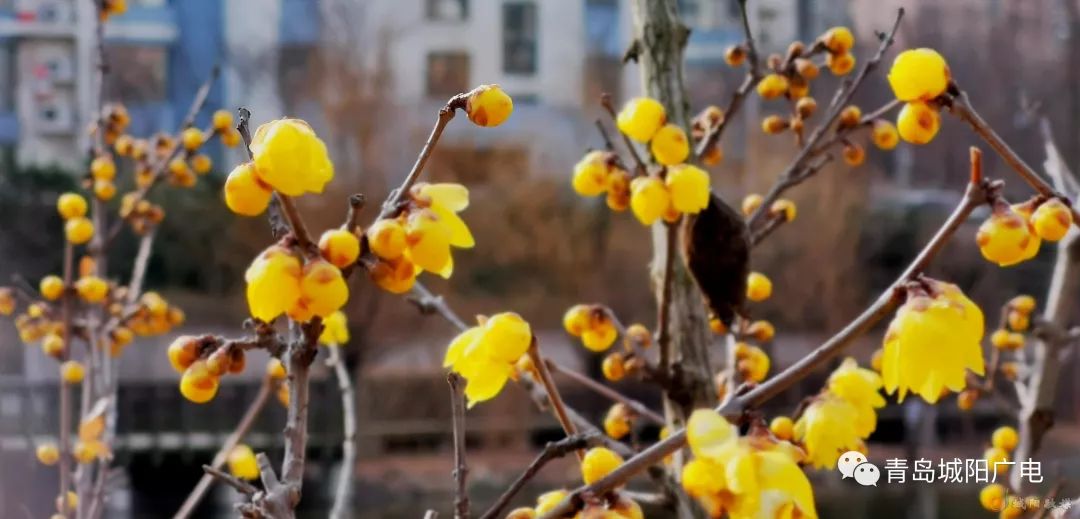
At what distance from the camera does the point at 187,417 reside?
433 centimetres

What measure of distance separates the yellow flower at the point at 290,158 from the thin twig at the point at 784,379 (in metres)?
0.13

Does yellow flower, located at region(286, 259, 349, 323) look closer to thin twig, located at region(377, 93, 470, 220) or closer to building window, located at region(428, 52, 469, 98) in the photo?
thin twig, located at region(377, 93, 470, 220)

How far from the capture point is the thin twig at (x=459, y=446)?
0.31 meters

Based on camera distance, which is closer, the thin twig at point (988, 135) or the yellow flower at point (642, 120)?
the thin twig at point (988, 135)

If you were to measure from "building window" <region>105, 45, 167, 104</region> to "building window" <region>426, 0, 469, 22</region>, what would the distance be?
132 cm

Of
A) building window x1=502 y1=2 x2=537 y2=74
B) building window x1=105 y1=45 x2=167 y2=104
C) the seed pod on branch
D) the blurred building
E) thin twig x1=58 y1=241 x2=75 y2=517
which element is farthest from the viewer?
building window x1=502 y1=2 x2=537 y2=74

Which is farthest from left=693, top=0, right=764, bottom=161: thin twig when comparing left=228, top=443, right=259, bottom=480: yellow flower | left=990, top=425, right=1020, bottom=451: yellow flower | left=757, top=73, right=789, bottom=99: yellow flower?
left=228, top=443, right=259, bottom=480: yellow flower

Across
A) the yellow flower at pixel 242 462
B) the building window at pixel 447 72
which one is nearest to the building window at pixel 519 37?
the building window at pixel 447 72

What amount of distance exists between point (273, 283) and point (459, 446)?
0.31ft

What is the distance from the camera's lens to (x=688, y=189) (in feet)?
1.50

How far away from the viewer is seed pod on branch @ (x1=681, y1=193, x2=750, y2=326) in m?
0.52

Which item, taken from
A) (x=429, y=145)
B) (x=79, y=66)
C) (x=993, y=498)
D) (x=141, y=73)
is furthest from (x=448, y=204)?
(x=141, y=73)

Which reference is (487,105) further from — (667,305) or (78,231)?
(78,231)

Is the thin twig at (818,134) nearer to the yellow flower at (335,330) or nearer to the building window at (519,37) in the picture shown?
the yellow flower at (335,330)
